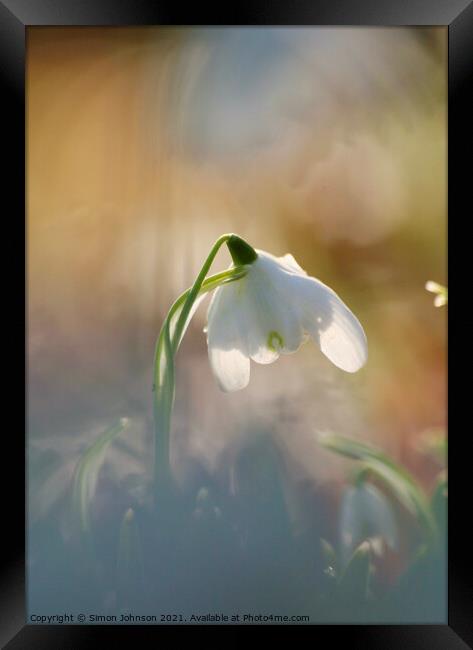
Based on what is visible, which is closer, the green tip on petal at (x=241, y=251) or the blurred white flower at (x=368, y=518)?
the green tip on petal at (x=241, y=251)

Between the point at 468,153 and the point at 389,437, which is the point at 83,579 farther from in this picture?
the point at 468,153

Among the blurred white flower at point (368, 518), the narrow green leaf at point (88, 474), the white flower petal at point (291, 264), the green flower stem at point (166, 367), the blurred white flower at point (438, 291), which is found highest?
the white flower petal at point (291, 264)

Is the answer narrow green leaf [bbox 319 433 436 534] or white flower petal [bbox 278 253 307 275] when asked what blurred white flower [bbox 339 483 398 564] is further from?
white flower petal [bbox 278 253 307 275]

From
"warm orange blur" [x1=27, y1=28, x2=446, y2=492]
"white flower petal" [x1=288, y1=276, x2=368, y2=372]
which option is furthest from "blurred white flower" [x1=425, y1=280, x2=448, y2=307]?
"white flower petal" [x1=288, y1=276, x2=368, y2=372]

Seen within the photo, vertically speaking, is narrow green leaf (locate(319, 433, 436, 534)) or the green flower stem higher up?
the green flower stem

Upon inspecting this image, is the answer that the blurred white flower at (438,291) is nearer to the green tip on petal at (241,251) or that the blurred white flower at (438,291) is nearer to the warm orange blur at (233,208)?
the warm orange blur at (233,208)

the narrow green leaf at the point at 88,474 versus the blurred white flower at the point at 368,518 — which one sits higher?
the narrow green leaf at the point at 88,474

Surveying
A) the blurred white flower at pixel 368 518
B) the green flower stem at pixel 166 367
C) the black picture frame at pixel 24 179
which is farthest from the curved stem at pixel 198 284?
the blurred white flower at pixel 368 518
